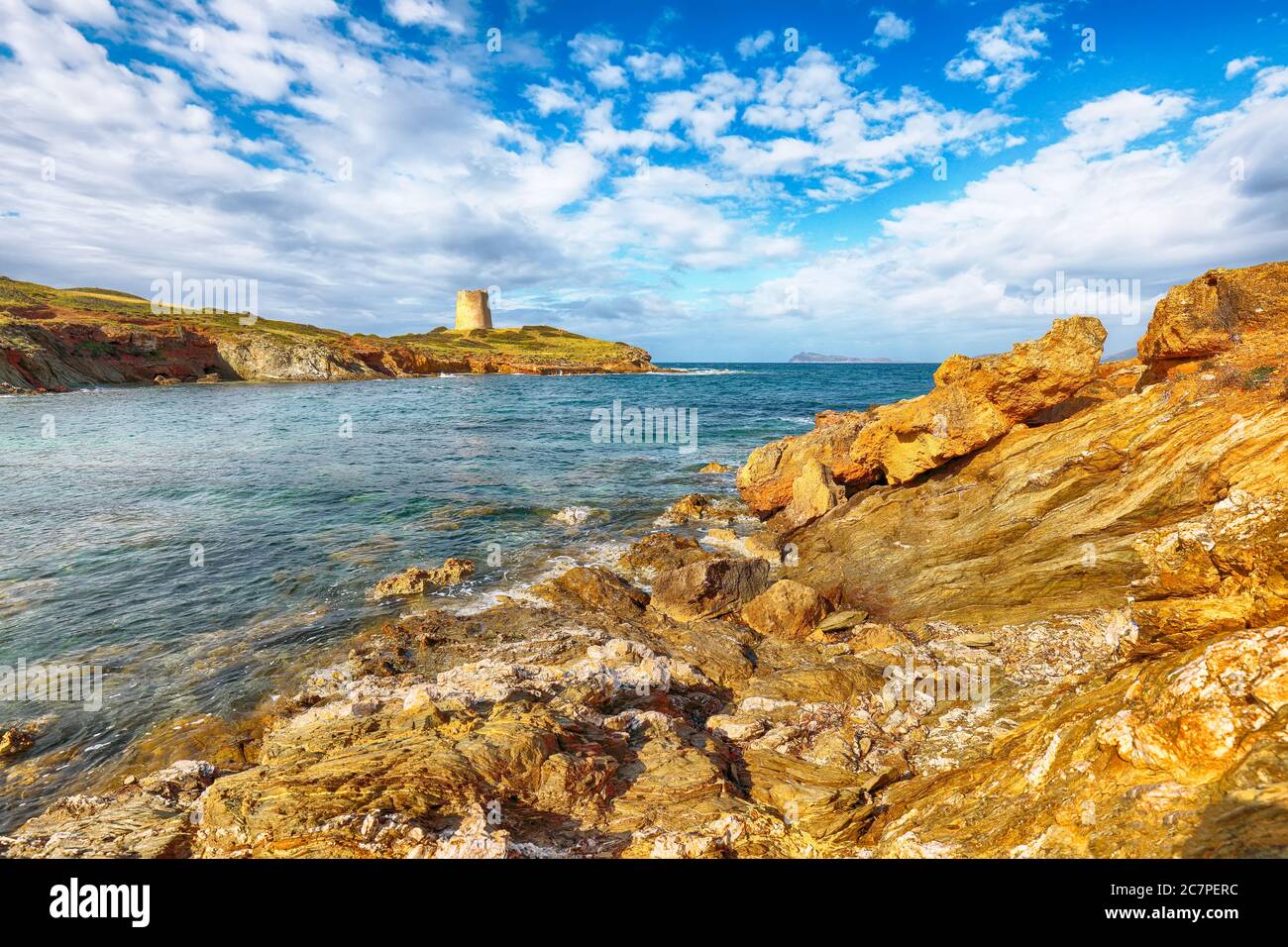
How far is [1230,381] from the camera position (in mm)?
13094

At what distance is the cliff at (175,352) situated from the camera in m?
84.0

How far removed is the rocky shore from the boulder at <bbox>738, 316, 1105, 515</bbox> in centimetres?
10

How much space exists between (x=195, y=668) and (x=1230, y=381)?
2456cm

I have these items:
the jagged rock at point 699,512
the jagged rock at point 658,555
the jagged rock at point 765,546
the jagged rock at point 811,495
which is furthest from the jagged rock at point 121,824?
the jagged rock at point 811,495

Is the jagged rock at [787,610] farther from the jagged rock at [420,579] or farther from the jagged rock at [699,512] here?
the jagged rock at [699,512]

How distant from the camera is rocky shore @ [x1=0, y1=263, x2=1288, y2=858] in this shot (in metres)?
5.55

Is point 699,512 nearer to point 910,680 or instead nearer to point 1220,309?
point 910,680

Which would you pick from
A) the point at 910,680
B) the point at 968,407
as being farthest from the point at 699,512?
the point at 910,680

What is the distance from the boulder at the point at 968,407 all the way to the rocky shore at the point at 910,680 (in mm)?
98

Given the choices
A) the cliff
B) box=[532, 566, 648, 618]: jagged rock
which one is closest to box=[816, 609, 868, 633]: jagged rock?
box=[532, 566, 648, 618]: jagged rock

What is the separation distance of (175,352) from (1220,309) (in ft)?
446

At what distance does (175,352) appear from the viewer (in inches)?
4094

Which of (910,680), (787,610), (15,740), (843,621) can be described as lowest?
(15,740)
